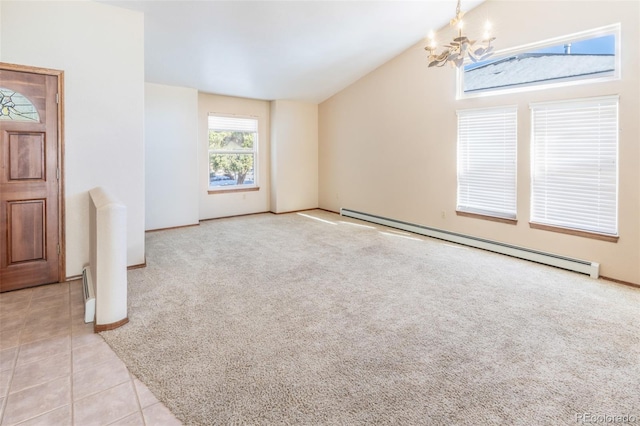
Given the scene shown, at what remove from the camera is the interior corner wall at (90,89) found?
3213mm

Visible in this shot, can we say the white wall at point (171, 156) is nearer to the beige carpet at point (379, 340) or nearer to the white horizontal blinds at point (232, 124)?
the white horizontal blinds at point (232, 124)

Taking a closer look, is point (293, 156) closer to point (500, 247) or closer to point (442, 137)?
point (442, 137)

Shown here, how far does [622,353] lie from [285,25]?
475 centimetres

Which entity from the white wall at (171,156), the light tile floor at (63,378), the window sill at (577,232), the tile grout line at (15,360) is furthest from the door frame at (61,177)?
the window sill at (577,232)

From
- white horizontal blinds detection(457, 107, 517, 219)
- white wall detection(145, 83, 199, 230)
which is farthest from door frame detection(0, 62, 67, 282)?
white horizontal blinds detection(457, 107, 517, 219)

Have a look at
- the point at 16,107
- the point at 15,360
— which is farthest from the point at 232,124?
the point at 15,360

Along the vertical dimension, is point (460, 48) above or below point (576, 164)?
above

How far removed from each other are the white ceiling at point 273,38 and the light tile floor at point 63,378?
3.16 metres

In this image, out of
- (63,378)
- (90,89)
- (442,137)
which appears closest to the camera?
(63,378)

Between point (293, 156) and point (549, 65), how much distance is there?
16.4 ft

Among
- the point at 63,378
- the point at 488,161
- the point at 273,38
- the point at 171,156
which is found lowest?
the point at 63,378

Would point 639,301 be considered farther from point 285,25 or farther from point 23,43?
point 23,43

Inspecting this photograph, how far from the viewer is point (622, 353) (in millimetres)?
2285

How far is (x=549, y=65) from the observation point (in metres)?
4.16
